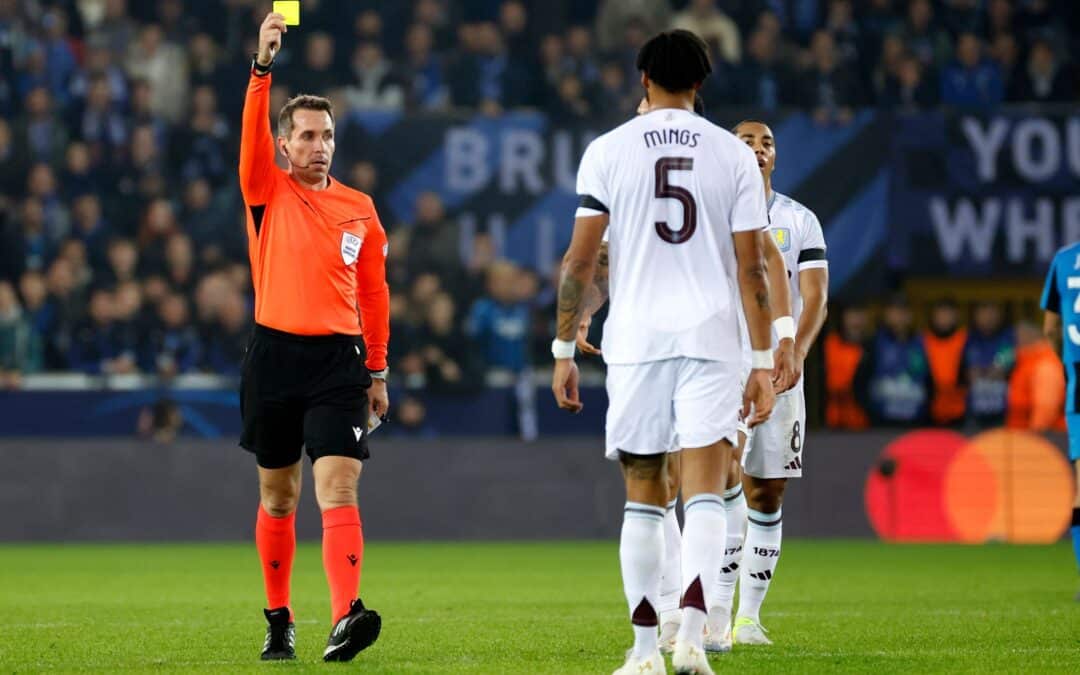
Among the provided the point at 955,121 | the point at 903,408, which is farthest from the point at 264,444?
the point at 955,121

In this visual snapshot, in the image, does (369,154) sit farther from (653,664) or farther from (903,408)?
(653,664)

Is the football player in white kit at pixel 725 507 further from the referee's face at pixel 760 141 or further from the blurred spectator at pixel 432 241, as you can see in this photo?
the blurred spectator at pixel 432 241

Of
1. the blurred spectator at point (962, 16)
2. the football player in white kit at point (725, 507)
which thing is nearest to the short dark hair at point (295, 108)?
the football player in white kit at point (725, 507)

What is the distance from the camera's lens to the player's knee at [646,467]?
6.25 metres

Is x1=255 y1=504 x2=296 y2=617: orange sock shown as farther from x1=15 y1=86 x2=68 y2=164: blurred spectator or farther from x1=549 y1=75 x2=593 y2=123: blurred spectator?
x1=15 y1=86 x2=68 y2=164: blurred spectator

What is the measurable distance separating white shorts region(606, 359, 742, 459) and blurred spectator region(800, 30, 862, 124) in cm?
1360

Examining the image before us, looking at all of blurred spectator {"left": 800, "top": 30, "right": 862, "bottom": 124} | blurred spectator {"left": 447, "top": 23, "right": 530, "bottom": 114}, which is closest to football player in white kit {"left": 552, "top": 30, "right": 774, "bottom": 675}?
blurred spectator {"left": 800, "top": 30, "right": 862, "bottom": 124}

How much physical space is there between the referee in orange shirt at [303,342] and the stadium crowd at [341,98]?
987 cm

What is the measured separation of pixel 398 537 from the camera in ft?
57.0

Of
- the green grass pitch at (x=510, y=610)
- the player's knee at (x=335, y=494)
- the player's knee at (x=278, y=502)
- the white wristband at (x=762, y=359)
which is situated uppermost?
the white wristband at (x=762, y=359)

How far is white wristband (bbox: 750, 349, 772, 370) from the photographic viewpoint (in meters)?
6.30

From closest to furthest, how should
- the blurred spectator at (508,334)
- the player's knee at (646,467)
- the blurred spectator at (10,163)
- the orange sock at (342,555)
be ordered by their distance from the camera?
the player's knee at (646,467)
the orange sock at (342,555)
the blurred spectator at (508,334)
the blurred spectator at (10,163)

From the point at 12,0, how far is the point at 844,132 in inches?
361

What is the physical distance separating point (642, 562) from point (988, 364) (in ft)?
40.9
